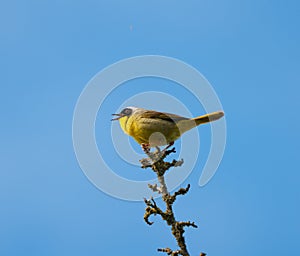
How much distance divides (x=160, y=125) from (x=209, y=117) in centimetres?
104

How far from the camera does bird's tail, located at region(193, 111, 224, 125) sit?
8.61 m

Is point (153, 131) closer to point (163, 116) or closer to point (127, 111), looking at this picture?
point (163, 116)

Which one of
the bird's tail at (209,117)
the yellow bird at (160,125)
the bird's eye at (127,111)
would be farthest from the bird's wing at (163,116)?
the bird's eye at (127,111)

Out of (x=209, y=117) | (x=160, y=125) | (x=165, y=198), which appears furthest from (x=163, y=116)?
(x=165, y=198)

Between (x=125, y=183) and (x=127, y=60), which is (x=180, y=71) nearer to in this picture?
(x=127, y=60)

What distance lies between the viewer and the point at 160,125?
8.58m

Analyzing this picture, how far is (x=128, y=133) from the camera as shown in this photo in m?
8.90

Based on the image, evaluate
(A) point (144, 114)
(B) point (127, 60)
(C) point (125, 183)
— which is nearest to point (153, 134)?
(A) point (144, 114)

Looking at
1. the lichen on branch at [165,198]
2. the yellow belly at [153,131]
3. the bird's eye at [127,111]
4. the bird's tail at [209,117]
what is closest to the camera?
the lichen on branch at [165,198]

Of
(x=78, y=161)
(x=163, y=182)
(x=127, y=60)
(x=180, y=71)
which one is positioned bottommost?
(x=163, y=182)

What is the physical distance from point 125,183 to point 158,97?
6.99ft

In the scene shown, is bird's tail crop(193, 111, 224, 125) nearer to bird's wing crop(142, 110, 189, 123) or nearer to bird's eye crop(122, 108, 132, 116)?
bird's wing crop(142, 110, 189, 123)

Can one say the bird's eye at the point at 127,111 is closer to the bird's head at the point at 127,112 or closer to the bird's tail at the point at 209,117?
the bird's head at the point at 127,112

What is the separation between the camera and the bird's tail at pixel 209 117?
339 inches
